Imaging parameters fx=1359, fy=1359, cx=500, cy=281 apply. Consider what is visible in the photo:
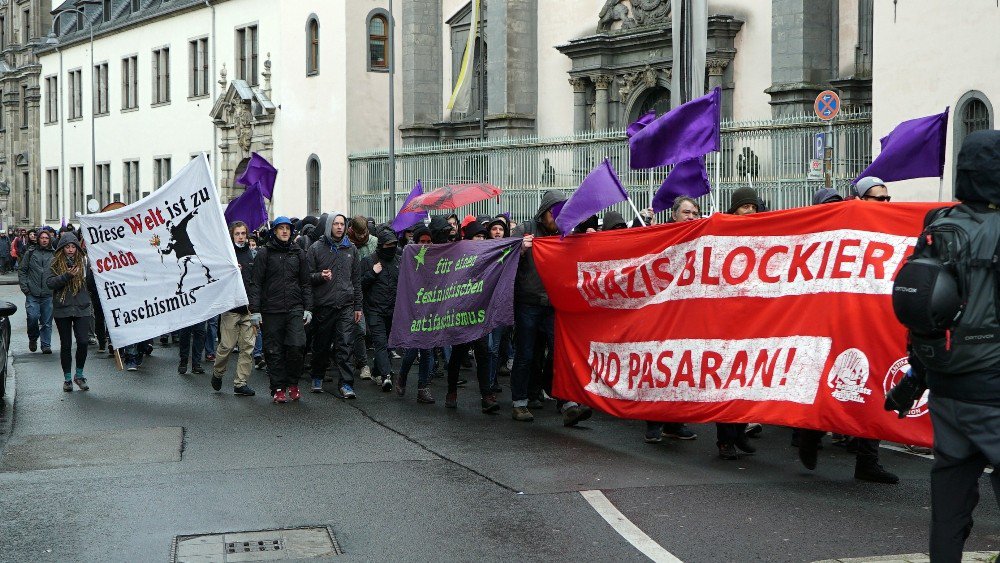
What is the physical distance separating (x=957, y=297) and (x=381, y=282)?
9846 millimetres

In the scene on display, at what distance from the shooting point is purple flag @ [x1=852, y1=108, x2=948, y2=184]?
1216 cm

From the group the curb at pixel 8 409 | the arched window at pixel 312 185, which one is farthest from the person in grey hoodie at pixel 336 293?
the arched window at pixel 312 185

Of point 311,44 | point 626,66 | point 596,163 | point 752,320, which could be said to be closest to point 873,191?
point 752,320

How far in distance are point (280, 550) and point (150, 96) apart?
46.9 m

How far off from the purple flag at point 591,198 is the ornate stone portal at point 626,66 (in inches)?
681

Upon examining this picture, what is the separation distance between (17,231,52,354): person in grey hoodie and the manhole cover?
13.5m

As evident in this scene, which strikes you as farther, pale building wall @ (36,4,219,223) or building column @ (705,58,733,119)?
pale building wall @ (36,4,219,223)

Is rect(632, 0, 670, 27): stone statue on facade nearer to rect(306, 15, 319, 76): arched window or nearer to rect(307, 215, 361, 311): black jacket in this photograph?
rect(306, 15, 319, 76): arched window

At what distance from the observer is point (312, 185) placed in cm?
3969

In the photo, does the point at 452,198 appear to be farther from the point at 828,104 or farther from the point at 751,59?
the point at 751,59

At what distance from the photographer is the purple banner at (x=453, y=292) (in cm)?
1200

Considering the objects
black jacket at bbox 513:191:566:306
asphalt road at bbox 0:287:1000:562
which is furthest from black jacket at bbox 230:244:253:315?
black jacket at bbox 513:191:566:306

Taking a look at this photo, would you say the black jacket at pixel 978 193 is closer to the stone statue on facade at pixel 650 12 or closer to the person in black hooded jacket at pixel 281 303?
the person in black hooded jacket at pixel 281 303

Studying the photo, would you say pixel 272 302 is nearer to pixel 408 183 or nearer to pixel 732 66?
pixel 732 66
